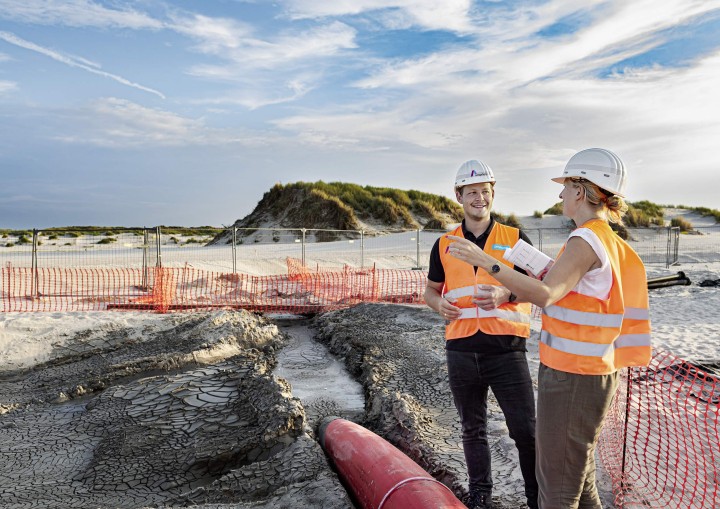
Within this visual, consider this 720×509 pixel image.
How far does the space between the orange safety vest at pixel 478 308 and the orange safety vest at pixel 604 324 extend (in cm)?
70

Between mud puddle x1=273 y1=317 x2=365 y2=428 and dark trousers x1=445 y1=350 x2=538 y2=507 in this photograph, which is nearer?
dark trousers x1=445 y1=350 x2=538 y2=507

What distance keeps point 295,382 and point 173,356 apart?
5.86 ft

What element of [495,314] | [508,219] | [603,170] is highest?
[508,219]

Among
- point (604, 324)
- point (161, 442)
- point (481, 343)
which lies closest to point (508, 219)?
point (161, 442)

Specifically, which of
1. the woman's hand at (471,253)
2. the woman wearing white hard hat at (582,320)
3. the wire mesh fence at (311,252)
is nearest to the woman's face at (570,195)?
the woman wearing white hard hat at (582,320)

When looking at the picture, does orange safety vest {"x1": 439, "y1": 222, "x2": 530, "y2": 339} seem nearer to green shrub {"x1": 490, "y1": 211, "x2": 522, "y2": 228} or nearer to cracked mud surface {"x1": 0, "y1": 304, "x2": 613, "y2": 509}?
cracked mud surface {"x1": 0, "y1": 304, "x2": 613, "y2": 509}

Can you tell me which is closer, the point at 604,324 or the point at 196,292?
the point at 604,324

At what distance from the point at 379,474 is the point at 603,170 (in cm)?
232

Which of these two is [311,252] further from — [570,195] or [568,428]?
[568,428]

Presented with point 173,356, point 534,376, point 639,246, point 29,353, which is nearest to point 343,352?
point 173,356

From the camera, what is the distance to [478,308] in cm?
324

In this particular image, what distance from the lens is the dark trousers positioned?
10.2ft

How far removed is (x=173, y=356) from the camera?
24.3 ft

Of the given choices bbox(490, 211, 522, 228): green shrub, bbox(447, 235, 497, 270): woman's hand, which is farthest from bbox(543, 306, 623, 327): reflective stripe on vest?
bbox(490, 211, 522, 228): green shrub
